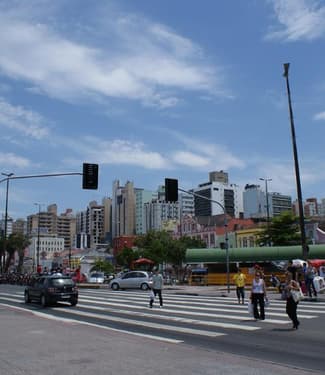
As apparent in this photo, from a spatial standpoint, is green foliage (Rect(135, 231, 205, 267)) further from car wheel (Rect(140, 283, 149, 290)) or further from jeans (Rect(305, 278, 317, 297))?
jeans (Rect(305, 278, 317, 297))

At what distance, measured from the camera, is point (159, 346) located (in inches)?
438

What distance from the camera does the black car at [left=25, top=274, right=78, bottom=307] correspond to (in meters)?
23.3

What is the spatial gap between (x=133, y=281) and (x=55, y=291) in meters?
15.6

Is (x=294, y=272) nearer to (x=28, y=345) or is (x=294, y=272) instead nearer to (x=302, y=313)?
(x=302, y=313)

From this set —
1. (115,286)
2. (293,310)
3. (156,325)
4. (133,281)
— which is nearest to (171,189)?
(156,325)

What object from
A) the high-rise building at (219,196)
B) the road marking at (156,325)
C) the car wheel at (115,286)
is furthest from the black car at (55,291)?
the high-rise building at (219,196)

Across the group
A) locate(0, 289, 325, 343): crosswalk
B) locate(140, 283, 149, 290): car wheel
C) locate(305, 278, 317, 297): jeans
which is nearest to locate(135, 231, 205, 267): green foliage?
locate(140, 283, 149, 290): car wheel

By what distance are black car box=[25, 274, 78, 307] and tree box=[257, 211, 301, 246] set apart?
34.2 m

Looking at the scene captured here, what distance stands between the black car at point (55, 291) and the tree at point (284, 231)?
34.2 m

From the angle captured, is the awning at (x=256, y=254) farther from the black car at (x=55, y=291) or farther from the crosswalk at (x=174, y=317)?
the black car at (x=55, y=291)

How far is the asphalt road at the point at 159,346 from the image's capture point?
28.7 feet

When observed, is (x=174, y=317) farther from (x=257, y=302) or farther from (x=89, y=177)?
(x=89, y=177)

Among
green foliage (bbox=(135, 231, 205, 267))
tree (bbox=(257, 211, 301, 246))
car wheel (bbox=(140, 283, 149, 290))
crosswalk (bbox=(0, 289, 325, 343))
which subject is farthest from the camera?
green foliage (bbox=(135, 231, 205, 267))

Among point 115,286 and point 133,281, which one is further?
point 115,286
